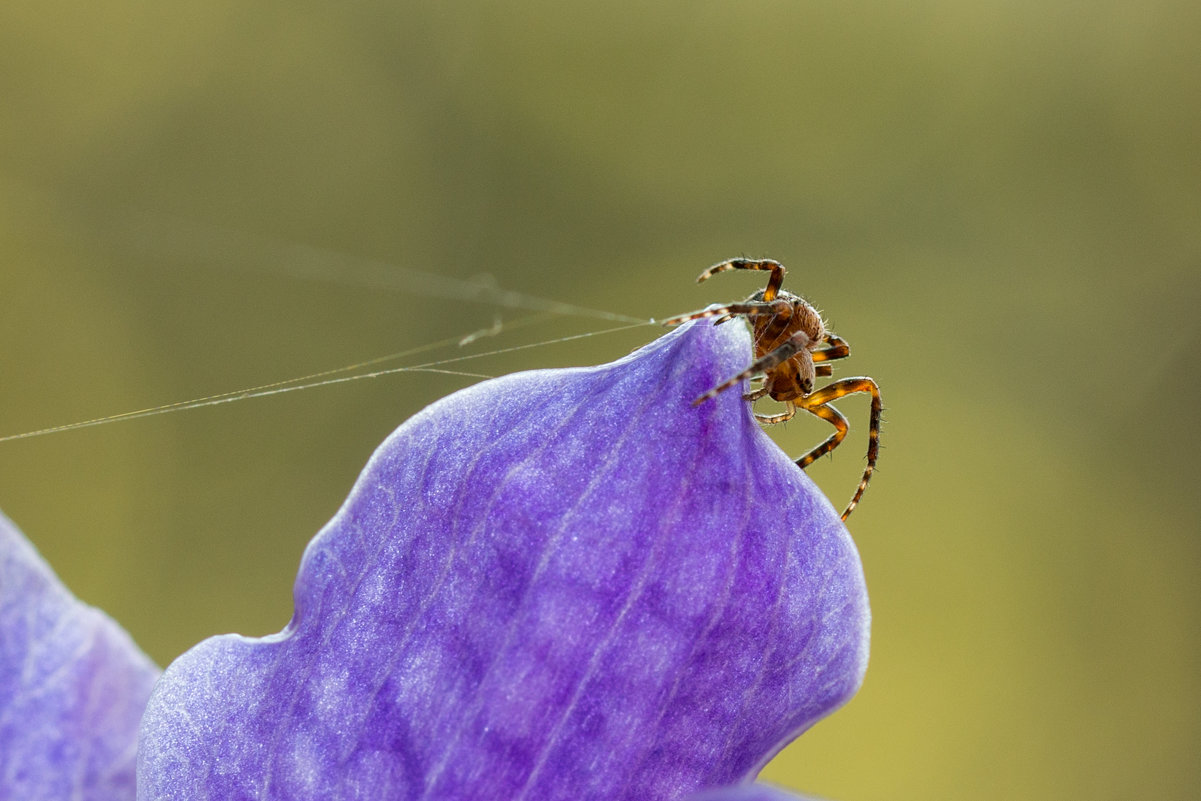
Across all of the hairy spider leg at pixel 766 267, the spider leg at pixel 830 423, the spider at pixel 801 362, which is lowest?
the spider leg at pixel 830 423

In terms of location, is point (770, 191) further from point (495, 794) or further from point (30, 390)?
point (495, 794)

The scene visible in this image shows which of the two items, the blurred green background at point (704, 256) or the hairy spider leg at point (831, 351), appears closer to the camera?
the hairy spider leg at point (831, 351)

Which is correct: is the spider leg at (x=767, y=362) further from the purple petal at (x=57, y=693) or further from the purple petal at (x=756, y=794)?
the purple petal at (x=57, y=693)

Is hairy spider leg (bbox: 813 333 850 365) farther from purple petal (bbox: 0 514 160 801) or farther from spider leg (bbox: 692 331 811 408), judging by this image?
purple petal (bbox: 0 514 160 801)

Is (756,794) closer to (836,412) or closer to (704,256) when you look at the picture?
(836,412)

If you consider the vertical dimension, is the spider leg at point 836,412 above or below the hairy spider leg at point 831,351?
below

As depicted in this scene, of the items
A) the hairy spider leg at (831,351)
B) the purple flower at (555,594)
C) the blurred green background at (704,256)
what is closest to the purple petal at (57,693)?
the purple flower at (555,594)
